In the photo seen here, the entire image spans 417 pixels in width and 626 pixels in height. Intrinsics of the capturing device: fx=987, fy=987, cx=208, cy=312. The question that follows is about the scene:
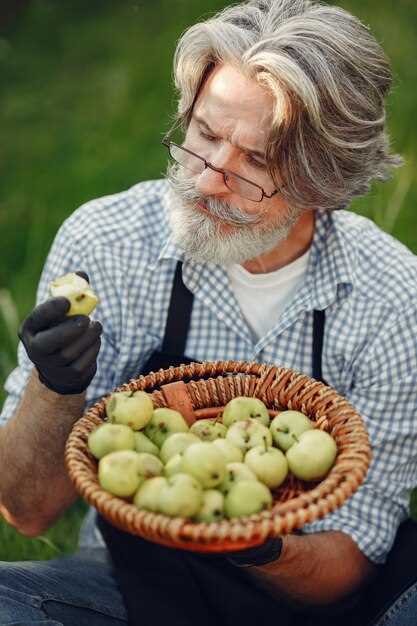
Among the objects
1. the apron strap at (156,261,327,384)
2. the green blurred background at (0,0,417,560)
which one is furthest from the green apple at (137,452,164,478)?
the green blurred background at (0,0,417,560)

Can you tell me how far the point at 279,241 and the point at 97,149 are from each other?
2.41m

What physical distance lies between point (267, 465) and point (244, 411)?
203mm

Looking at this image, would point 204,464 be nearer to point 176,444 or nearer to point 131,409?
point 176,444

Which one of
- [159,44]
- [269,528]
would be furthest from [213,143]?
[159,44]

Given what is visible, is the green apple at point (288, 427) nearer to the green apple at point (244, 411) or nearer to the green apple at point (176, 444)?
the green apple at point (244, 411)

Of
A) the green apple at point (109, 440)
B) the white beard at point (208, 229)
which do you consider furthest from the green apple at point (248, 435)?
the white beard at point (208, 229)

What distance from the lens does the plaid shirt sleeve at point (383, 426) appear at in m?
2.66

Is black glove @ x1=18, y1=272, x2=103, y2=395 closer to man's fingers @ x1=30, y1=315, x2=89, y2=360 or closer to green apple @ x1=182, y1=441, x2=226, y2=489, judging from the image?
man's fingers @ x1=30, y1=315, x2=89, y2=360

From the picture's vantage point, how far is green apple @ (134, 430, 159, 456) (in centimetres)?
209

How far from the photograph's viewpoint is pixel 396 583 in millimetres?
2684

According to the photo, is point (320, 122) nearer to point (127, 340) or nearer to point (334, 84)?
point (334, 84)

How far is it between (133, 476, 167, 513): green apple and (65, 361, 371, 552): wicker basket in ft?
0.11

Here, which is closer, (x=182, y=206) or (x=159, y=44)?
(x=182, y=206)

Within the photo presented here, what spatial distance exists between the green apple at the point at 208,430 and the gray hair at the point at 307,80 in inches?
29.2
